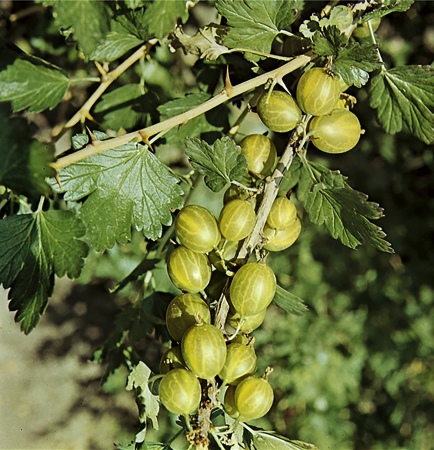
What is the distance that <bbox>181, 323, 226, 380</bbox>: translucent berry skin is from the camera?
2.03ft

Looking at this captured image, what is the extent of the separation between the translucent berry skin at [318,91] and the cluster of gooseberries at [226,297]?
8cm

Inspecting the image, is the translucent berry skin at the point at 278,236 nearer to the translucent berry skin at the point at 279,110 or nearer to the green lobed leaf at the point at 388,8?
the translucent berry skin at the point at 279,110

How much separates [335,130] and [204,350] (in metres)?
0.31

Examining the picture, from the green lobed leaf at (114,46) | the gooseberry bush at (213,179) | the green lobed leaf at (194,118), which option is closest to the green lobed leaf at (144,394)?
the gooseberry bush at (213,179)

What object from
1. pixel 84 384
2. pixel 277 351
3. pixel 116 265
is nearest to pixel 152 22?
pixel 116 265

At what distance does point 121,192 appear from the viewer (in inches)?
31.0

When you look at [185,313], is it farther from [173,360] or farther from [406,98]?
[406,98]

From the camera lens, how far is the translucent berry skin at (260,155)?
29.5 inches

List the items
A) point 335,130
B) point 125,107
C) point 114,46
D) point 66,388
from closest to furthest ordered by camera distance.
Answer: point 335,130 → point 114,46 → point 125,107 → point 66,388

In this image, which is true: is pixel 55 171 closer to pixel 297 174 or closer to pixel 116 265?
pixel 297 174

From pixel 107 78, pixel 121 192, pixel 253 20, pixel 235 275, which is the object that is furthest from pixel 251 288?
pixel 107 78

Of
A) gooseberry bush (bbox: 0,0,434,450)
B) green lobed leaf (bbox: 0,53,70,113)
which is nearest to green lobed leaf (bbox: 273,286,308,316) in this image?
gooseberry bush (bbox: 0,0,434,450)

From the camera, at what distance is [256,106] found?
30.1 inches

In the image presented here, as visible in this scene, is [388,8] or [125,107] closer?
[388,8]
